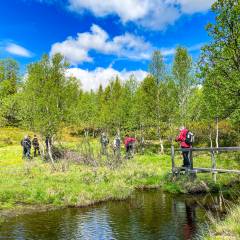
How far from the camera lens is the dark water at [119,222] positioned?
44.4 ft

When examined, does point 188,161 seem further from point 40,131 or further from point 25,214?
point 40,131

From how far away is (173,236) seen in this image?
1305cm

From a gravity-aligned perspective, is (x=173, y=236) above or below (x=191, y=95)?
below

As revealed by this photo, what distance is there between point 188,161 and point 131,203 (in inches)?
270

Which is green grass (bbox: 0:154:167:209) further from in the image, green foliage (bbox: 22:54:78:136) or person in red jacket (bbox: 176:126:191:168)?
green foliage (bbox: 22:54:78:136)

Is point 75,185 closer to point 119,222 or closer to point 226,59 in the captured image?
point 119,222

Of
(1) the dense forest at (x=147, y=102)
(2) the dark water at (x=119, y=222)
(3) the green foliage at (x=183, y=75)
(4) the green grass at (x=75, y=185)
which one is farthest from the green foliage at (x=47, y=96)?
(2) the dark water at (x=119, y=222)

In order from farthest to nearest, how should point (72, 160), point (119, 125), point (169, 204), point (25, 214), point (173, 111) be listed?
point (119, 125) < point (173, 111) < point (72, 160) < point (169, 204) < point (25, 214)

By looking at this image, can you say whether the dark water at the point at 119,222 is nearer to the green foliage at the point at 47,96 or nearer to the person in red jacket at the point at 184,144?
the person in red jacket at the point at 184,144

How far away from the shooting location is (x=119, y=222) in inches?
603

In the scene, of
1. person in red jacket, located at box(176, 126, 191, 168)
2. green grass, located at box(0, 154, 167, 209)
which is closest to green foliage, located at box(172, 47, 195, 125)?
green grass, located at box(0, 154, 167, 209)

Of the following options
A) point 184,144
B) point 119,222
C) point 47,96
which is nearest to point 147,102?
point 47,96

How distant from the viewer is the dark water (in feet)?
44.4

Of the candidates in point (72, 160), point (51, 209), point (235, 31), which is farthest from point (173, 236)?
point (72, 160)
